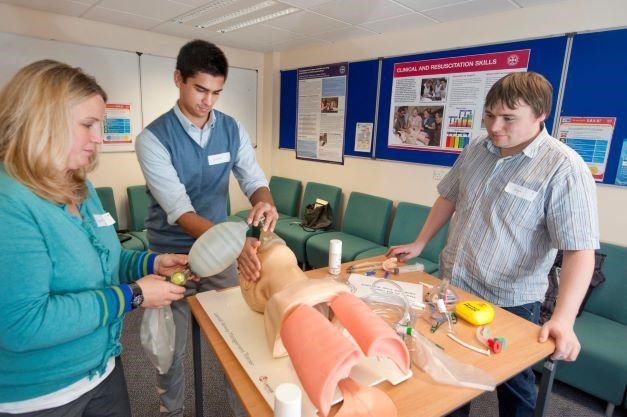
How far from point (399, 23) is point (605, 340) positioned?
2.93 metres

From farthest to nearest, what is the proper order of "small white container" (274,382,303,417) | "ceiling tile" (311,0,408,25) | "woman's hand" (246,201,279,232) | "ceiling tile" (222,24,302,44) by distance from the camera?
"ceiling tile" (222,24,302,44) < "ceiling tile" (311,0,408,25) < "woman's hand" (246,201,279,232) < "small white container" (274,382,303,417)

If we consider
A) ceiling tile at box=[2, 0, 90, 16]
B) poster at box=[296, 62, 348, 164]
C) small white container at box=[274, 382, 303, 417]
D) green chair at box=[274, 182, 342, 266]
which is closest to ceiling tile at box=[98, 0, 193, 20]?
ceiling tile at box=[2, 0, 90, 16]

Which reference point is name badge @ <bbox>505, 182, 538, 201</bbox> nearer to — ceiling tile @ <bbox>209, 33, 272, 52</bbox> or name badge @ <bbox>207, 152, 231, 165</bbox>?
name badge @ <bbox>207, 152, 231, 165</bbox>

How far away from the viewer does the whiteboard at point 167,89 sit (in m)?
4.15

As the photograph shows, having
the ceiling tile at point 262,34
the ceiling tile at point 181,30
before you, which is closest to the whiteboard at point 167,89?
the ceiling tile at point 181,30

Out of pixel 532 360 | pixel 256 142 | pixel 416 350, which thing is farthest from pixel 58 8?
pixel 532 360

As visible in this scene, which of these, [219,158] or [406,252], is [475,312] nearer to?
[406,252]

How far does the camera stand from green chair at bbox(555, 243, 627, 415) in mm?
2068

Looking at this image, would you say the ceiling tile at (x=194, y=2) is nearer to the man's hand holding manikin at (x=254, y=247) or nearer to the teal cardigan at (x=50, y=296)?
the man's hand holding manikin at (x=254, y=247)

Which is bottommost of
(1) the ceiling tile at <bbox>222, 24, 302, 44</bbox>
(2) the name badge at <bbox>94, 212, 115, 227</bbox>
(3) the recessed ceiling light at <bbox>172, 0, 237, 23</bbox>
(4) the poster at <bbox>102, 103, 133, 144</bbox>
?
(2) the name badge at <bbox>94, 212, 115, 227</bbox>

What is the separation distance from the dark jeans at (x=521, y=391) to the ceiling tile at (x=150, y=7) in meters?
3.38

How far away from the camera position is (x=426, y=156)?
11.5ft

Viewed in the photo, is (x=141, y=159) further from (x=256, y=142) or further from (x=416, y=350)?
(x=256, y=142)

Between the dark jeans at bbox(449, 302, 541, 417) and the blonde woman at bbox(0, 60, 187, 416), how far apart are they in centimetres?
140
